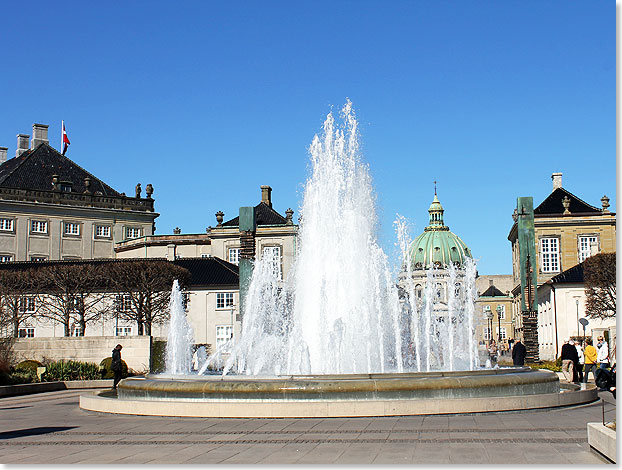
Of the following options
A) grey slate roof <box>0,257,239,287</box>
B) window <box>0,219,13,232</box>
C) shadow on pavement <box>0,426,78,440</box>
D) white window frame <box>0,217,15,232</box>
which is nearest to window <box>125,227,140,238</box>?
white window frame <box>0,217,15,232</box>

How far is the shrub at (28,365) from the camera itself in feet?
95.7

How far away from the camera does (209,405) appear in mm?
15352

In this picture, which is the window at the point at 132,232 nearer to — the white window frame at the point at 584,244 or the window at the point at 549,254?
the window at the point at 549,254

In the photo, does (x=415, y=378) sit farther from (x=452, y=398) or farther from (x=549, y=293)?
(x=549, y=293)

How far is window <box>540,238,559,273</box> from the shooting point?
86.4 meters

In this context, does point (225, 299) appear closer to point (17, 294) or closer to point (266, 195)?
point (17, 294)

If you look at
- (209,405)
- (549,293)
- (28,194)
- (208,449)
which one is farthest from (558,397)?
(28,194)

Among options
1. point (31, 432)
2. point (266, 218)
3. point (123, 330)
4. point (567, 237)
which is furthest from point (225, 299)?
point (31, 432)

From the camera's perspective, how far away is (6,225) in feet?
241

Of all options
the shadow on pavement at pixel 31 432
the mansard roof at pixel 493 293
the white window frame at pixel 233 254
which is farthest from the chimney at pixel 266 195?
the mansard roof at pixel 493 293

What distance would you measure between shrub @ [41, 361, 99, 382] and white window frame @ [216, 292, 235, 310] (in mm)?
31107

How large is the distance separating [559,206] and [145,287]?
56.2m

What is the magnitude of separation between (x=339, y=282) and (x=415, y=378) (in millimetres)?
9164

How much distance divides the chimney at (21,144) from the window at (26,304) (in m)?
36.0
